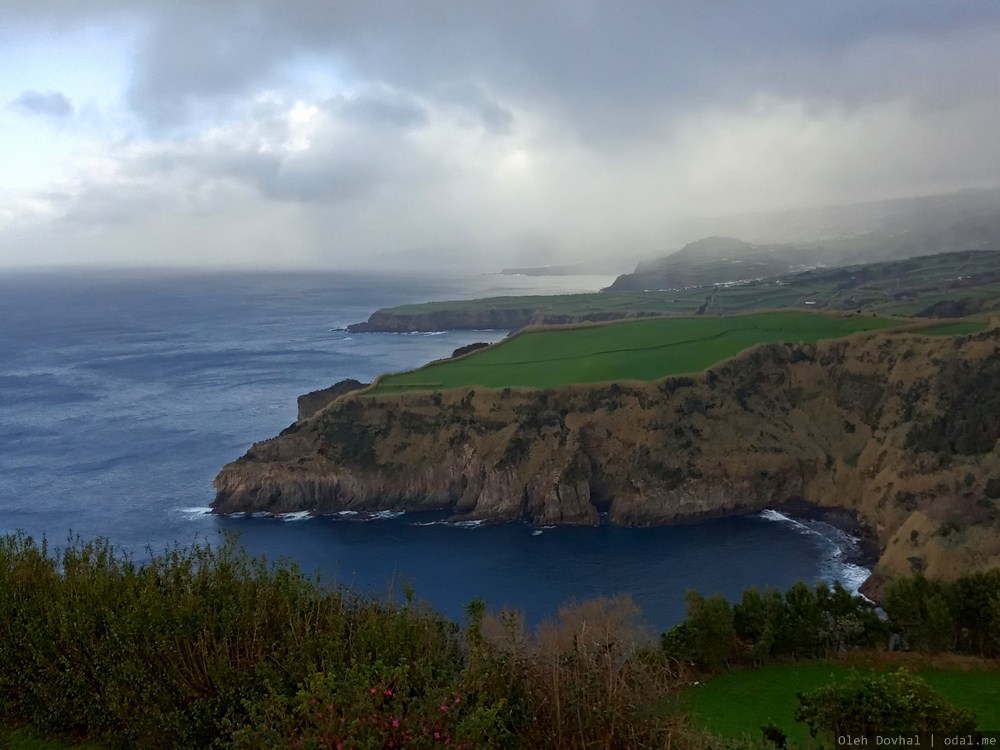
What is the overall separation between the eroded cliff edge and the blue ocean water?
6.06 ft

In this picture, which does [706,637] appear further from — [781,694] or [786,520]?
[786,520]

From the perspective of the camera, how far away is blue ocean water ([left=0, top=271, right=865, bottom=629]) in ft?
104

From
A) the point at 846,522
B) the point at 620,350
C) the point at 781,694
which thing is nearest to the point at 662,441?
the point at 846,522

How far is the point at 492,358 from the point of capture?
5247 centimetres

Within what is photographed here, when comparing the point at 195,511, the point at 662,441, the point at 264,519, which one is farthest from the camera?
the point at 264,519

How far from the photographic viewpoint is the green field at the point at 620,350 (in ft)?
151

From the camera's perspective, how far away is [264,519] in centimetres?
4041

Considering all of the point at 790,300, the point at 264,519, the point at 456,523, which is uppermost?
the point at 790,300

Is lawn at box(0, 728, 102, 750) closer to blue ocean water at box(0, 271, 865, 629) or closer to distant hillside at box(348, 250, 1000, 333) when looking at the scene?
blue ocean water at box(0, 271, 865, 629)

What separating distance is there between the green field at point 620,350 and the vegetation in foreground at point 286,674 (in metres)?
35.3

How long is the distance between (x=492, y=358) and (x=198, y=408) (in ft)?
82.5

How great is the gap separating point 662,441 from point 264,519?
2139 cm

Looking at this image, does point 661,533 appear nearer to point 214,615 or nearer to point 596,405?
point 596,405

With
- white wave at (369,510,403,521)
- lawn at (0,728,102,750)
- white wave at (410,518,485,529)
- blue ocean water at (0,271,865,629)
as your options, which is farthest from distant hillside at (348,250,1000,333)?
lawn at (0,728,102,750)
